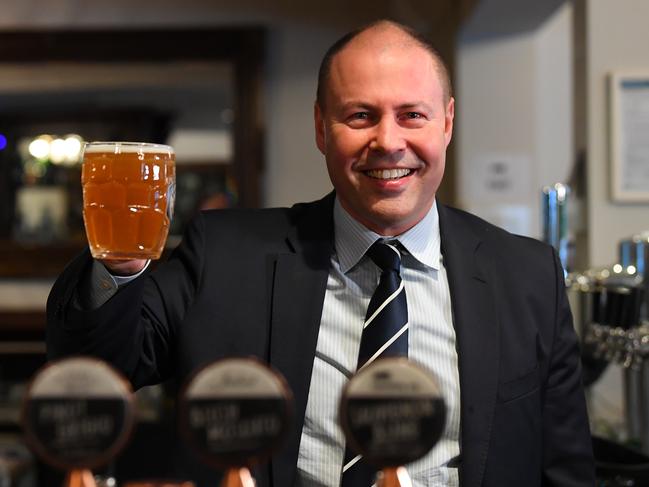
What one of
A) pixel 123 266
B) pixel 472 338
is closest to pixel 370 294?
pixel 472 338

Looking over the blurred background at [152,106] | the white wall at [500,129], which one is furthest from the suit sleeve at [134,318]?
the blurred background at [152,106]

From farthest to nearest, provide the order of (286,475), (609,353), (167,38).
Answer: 1. (167,38)
2. (609,353)
3. (286,475)

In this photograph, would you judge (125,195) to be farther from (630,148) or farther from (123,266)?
(630,148)

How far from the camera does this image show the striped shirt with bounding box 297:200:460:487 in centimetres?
141

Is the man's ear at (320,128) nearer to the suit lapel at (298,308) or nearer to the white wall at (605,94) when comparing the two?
the suit lapel at (298,308)

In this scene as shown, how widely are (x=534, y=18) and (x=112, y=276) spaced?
3.32 metres

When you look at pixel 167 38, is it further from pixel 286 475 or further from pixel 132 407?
pixel 132 407

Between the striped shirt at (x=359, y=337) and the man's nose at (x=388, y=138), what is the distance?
0.61 ft

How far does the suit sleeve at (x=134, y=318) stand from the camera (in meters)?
1.22

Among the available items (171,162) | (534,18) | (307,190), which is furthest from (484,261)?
(307,190)

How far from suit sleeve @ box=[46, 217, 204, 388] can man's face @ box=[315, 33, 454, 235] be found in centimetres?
33

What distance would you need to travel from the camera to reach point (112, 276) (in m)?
1.18

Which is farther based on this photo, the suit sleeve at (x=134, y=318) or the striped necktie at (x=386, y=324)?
the striped necktie at (x=386, y=324)

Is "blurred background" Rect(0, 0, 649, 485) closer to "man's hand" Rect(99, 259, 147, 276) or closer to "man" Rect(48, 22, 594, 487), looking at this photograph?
"man" Rect(48, 22, 594, 487)
